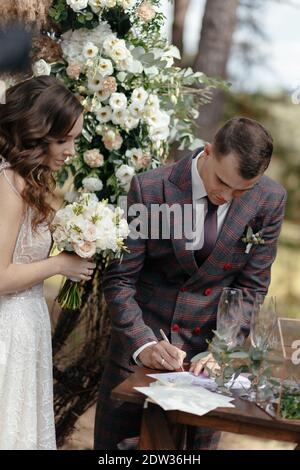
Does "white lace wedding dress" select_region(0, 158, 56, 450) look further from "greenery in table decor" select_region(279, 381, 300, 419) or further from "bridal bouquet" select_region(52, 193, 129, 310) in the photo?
"greenery in table decor" select_region(279, 381, 300, 419)

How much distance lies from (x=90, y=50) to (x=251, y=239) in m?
1.04

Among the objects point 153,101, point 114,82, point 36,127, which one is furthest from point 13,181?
point 153,101

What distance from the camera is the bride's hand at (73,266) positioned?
9.48 feet

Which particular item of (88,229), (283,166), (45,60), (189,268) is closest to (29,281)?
(88,229)

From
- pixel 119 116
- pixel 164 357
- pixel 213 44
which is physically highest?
pixel 119 116

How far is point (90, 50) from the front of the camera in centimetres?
348

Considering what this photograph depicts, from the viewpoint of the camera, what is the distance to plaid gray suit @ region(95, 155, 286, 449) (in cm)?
306

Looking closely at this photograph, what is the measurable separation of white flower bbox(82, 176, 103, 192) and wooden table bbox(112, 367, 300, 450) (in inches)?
49.1

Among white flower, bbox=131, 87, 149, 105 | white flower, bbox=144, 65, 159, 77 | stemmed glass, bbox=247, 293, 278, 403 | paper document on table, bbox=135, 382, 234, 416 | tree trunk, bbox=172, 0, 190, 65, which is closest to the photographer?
paper document on table, bbox=135, 382, 234, 416

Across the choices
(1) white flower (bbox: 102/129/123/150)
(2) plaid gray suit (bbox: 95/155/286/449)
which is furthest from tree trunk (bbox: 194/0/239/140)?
(2) plaid gray suit (bbox: 95/155/286/449)

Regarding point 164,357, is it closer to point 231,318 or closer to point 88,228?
point 231,318

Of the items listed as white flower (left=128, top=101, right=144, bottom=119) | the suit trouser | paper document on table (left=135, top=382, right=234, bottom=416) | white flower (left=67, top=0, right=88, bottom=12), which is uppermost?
white flower (left=67, top=0, right=88, bottom=12)

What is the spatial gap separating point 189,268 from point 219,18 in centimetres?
326

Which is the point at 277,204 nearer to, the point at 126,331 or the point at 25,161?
the point at 126,331
